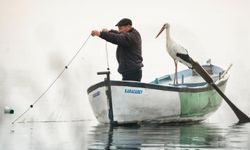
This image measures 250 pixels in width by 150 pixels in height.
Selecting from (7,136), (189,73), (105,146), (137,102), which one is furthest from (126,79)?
(189,73)

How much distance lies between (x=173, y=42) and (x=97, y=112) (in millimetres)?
3103

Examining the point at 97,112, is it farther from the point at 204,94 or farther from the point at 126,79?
the point at 204,94

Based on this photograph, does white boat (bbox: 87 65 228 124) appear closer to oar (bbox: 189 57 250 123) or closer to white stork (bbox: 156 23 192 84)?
oar (bbox: 189 57 250 123)

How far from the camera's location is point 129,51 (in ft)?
50.7

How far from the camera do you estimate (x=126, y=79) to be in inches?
616

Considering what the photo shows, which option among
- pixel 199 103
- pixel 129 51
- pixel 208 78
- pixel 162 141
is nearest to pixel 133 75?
pixel 129 51

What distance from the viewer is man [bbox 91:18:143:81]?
15.3m

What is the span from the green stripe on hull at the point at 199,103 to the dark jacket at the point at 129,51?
4.89 feet

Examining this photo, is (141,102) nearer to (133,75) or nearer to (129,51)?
(133,75)

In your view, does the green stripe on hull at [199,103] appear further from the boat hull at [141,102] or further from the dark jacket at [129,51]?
the dark jacket at [129,51]

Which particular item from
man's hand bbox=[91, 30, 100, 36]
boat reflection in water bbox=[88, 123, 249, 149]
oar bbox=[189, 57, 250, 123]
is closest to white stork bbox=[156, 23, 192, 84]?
oar bbox=[189, 57, 250, 123]

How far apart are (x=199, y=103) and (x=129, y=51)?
9.85 feet

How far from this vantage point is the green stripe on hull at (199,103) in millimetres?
16484

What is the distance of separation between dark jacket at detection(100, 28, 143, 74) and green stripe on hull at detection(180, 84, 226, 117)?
1490 mm
